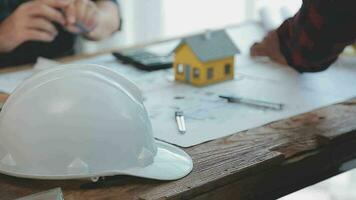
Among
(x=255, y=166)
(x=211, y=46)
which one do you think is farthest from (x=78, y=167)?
(x=211, y=46)

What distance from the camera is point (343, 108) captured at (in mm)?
937

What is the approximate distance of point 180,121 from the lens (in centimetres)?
89

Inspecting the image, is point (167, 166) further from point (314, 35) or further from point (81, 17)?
point (81, 17)

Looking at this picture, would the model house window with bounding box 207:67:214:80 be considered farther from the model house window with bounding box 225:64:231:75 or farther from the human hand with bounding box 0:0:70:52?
the human hand with bounding box 0:0:70:52

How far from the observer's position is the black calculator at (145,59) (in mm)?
1204

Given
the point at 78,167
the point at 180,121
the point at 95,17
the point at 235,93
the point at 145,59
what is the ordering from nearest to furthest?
1. the point at 78,167
2. the point at 180,121
3. the point at 235,93
4. the point at 145,59
5. the point at 95,17

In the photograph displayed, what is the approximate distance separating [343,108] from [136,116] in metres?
0.37

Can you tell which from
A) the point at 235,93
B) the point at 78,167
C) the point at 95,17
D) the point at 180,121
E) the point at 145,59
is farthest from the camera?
the point at 95,17

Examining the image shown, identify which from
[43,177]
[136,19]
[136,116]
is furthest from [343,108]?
[136,19]

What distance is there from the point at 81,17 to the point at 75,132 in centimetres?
69

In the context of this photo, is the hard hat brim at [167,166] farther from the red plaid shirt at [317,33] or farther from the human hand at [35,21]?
the human hand at [35,21]

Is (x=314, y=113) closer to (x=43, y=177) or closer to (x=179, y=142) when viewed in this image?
(x=179, y=142)

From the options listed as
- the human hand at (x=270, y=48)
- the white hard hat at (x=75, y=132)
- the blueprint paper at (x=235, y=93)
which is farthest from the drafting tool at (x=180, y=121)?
the human hand at (x=270, y=48)

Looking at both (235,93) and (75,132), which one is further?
(235,93)
